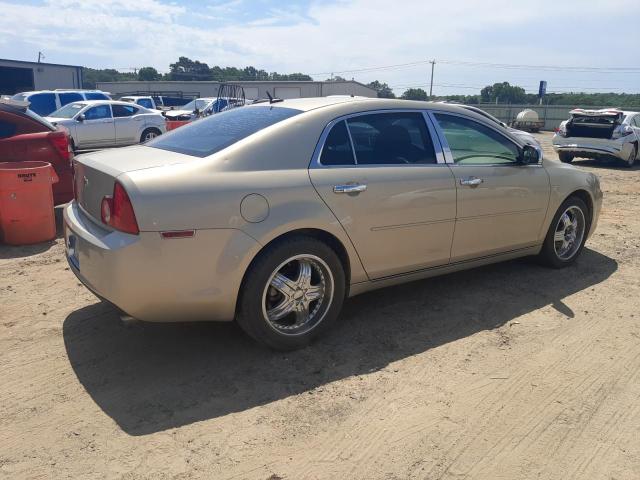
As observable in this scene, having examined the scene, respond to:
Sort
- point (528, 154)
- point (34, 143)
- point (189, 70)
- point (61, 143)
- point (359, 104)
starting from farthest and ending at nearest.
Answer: point (189, 70)
point (61, 143)
point (34, 143)
point (528, 154)
point (359, 104)

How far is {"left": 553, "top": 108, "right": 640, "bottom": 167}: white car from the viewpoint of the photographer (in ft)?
48.2

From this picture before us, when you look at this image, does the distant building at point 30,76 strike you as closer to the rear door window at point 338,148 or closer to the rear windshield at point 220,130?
the rear windshield at point 220,130

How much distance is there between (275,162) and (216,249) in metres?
0.70

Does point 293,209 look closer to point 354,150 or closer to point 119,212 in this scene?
point 354,150

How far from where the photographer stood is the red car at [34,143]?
6.63m

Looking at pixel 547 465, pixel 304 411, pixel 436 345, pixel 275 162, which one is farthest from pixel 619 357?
pixel 275 162

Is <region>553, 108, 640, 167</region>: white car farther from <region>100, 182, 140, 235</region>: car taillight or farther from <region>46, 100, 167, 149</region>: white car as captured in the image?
<region>100, 182, 140, 235</region>: car taillight

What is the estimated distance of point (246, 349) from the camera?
12.3ft

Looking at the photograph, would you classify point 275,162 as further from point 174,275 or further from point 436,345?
point 436,345

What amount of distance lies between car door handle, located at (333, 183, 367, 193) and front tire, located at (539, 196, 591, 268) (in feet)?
8.06

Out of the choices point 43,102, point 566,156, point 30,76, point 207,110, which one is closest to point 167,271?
point 566,156

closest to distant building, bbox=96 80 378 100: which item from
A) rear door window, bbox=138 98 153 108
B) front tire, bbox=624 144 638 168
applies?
rear door window, bbox=138 98 153 108

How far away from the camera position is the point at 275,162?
351cm

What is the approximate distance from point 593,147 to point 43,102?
1804cm
